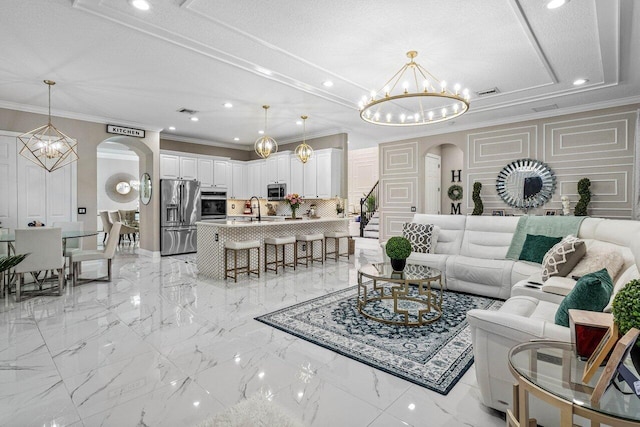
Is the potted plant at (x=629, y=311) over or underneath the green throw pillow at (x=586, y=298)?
over

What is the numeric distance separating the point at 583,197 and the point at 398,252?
4214 millimetres

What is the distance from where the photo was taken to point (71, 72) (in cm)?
422

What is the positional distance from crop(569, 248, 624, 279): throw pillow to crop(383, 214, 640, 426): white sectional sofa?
0.05m

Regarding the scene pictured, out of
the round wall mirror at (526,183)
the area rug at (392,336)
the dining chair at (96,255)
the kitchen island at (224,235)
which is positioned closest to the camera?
the area rug at (392,336)

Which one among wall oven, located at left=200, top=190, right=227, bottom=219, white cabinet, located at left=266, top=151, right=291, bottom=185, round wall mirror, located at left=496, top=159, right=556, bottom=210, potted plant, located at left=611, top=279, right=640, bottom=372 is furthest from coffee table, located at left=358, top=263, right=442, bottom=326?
wall oven, located at left=200, top=190, right=227, bottom=219

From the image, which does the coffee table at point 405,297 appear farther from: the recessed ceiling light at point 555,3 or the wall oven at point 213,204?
the wall oven at point 213,204

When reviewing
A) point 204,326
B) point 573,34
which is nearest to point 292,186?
point 204,326

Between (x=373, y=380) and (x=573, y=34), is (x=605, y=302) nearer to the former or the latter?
(x=373, y=380)

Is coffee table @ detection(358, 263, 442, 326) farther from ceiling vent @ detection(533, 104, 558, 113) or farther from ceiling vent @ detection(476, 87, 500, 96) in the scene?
ceiling vent @ detection(533, 104, 558, 113)

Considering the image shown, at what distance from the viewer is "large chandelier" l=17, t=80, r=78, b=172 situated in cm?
528

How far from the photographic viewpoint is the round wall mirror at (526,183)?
607cm

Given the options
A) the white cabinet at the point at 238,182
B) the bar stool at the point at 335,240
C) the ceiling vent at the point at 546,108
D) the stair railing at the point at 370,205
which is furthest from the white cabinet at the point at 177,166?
the ceiling vent at the point at 546,108

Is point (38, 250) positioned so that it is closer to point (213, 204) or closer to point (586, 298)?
point (213, 204)

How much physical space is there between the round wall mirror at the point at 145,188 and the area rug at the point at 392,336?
212 inches
